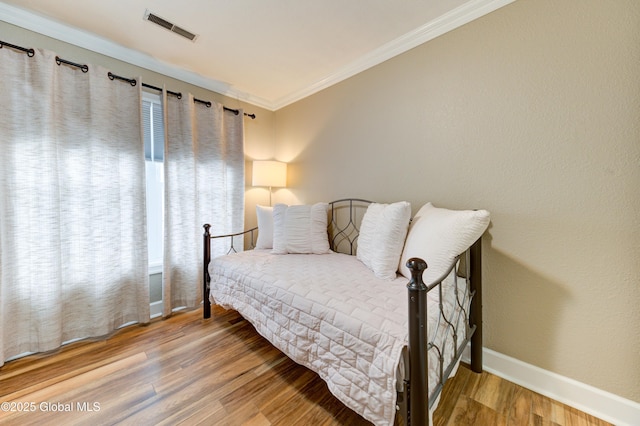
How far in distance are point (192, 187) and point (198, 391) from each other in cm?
160

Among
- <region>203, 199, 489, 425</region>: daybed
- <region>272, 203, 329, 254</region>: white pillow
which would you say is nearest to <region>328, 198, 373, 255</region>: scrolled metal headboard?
<region>272, 203, 329, 254</region>: white pillow

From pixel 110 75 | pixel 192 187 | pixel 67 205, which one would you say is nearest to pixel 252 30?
pixel 110 75

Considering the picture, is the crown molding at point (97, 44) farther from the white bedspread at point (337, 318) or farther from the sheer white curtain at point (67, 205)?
the white bedspread at point (337, 318)

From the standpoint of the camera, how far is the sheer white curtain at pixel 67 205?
1.51 m

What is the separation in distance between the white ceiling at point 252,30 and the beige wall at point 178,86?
5 centimetres

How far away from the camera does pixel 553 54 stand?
1254mm

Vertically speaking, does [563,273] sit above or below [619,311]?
above

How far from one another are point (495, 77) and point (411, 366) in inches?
64.0

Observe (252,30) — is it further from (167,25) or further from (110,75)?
(110,75)

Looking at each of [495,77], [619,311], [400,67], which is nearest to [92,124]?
[400,67]

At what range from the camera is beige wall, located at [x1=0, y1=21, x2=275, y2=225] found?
160 cm

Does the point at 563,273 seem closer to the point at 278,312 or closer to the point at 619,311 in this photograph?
the point at 619,311

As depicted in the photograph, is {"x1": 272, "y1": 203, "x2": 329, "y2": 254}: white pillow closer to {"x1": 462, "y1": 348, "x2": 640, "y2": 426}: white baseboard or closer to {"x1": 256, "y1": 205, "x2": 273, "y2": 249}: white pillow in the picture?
{"x1": 256, "y1": 205, "x2": 273, "y2": 249}: white pillow

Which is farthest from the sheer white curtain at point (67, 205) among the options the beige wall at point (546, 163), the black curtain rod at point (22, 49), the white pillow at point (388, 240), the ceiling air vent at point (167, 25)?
the beige wall at point (546, 163)
